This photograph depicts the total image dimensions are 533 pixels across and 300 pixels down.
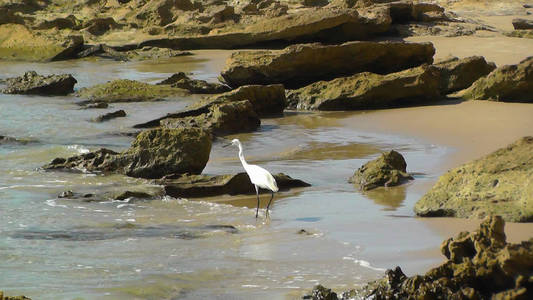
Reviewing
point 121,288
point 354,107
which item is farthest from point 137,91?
point 121,288

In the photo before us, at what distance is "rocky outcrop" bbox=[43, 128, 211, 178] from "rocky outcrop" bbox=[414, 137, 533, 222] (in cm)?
274

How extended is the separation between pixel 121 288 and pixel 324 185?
352 centimetres

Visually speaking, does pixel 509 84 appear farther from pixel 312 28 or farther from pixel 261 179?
pixel 312 28

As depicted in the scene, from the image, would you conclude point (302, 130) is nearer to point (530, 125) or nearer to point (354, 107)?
point (354, 107)

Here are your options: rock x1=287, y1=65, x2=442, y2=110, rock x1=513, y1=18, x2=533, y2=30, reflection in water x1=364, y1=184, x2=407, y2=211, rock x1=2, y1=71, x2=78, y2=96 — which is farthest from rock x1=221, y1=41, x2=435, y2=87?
rock x1=513, y1=18, x2=533, y2=30

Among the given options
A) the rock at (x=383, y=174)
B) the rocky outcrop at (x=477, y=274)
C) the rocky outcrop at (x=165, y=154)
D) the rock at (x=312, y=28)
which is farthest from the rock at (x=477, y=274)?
the rock at (x=312, y=28)

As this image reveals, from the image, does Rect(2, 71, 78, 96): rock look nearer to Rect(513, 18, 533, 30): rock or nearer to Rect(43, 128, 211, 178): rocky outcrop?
Rect(43, 128, 211, 178): rocky outcrop

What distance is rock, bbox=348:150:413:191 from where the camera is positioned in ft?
27.1

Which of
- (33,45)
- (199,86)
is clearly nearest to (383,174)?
(199,86)

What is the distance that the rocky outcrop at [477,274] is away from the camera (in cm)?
401

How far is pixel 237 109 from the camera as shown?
12.1m

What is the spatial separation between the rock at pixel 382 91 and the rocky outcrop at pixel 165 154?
4737 millimetres

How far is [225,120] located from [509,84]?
163 inches

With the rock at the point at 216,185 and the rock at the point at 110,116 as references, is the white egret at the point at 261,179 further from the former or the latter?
the rock at the point at 110,116
